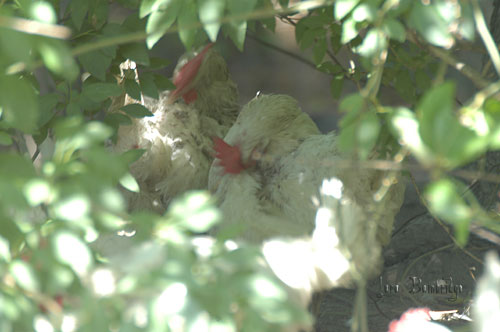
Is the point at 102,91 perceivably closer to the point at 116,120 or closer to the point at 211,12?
the point at 116,120

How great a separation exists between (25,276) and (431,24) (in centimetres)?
62

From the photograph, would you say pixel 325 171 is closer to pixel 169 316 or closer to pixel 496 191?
pixel 496 191

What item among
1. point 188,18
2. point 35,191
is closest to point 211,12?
point 188,18

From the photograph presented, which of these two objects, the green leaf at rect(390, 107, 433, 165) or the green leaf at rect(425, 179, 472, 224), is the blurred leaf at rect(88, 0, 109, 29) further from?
the green leaf at rect(425, 179, 472, 224)

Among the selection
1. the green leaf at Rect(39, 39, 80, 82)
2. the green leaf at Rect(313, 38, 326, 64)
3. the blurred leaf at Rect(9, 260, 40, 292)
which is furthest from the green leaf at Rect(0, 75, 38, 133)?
the green leaf at Rect(313, 38, 326, 64)

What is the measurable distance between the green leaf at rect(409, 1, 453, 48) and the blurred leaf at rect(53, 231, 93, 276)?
0.53m

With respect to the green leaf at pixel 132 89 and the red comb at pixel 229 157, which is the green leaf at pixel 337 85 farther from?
the green leaf at pixel 132 89

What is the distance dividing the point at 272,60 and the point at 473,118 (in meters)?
4.50

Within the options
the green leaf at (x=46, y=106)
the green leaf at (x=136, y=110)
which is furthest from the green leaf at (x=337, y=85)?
the green leaf at (x=46, y=106)

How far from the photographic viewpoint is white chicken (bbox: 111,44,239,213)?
6.86ft

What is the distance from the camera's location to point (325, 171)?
1617mm

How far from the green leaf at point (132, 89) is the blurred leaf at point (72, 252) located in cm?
94

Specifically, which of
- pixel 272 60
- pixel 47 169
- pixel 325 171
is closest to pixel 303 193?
pixel 325 171

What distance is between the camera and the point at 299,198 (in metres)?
1.67
